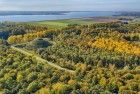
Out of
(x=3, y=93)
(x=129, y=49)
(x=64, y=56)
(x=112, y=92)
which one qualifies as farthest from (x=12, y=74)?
(x=129, y=49)

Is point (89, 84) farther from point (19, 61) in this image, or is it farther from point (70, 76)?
point (19, 61)

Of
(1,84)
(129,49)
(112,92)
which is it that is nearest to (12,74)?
(1,84)

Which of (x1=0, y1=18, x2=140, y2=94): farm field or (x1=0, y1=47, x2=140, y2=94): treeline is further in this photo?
(x1=0, y1=18, x2=140, y2=94): farm field

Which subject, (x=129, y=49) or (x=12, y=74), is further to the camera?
(x=129, y=49)

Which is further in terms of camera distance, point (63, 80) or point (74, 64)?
point (74, 64)

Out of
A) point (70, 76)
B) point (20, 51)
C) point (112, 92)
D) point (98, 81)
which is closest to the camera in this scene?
point (112, 92)

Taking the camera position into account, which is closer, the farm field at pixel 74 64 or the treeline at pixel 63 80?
the treeline at pixel 63 80

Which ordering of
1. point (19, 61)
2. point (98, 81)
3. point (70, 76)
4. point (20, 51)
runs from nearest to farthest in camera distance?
point (98, 81)
point (70, 76)
point (19, 61)
point (20, 51)

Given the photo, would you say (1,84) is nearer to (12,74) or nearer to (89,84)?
(12,74)

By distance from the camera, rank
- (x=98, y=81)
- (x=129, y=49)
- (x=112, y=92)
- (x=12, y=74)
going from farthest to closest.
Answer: (x=129, y=49) → (x=12, y=74) → (x=98, y=81) → (x=112, y=92)
